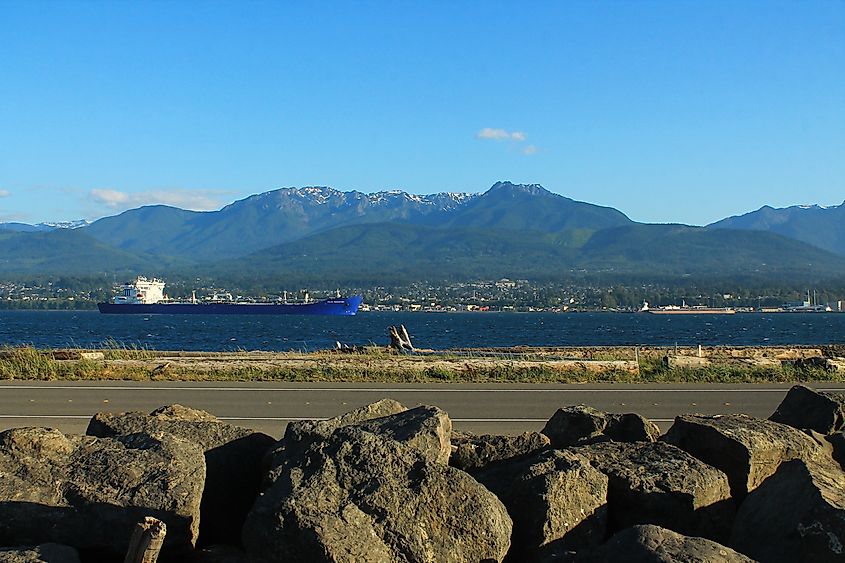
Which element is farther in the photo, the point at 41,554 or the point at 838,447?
the point at 838,447

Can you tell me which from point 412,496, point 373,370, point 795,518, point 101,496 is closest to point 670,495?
point 795,518

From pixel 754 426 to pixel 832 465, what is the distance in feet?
1.79

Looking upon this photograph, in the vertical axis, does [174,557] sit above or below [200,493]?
below

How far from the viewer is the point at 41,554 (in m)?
4.86

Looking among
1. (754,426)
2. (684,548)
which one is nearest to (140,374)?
(754,426)

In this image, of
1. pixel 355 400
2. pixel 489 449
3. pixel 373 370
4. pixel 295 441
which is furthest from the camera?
pixel 373 370

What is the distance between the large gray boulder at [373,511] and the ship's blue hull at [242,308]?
139m

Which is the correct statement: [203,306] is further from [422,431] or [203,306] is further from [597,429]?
[422,431]

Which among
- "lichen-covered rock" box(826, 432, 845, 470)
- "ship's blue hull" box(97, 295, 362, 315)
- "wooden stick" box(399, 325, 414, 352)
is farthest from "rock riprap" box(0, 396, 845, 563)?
"ship's blue hull" box(97, 295, 362, 315)

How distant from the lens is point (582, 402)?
1625 centimetres

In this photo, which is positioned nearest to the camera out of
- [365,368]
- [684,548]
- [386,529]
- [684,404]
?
[684,548]

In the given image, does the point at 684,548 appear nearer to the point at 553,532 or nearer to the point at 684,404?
the point at 553,532

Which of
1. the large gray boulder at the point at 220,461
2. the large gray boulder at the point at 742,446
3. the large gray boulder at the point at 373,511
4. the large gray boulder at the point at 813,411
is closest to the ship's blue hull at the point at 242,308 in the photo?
the large gray boulder at the point at 813,411

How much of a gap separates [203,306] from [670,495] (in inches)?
5623
